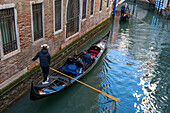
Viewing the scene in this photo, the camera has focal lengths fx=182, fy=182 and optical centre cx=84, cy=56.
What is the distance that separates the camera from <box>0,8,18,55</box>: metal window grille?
5.11 m

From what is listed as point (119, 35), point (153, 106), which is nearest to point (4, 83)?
point (153, 106)

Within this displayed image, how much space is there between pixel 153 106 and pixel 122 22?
12.7 metres

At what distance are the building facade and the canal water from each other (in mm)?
1302

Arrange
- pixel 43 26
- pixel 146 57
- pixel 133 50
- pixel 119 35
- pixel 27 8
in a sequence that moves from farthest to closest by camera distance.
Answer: pixel 119 35, pixel 133 50, pixel 146 57, pixel 43 26, pixel 27 8

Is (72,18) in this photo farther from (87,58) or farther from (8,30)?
(8,30)

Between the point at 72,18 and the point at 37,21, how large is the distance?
10.3ft

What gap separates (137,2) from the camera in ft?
102

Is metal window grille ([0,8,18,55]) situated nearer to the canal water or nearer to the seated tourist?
the canal water

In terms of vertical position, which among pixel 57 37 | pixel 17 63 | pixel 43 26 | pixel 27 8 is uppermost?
pixel 27 8

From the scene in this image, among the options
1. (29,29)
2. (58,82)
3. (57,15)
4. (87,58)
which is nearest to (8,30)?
(29,29)

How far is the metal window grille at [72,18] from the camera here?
9.07 meters

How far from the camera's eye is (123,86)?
724cm

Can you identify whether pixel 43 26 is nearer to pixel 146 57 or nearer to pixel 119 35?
pixel 146 57

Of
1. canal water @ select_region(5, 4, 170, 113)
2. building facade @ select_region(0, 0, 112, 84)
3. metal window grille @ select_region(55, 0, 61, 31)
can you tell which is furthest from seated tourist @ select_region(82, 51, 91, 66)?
metal window grille @ select_region(55, 0, 61, 31)
